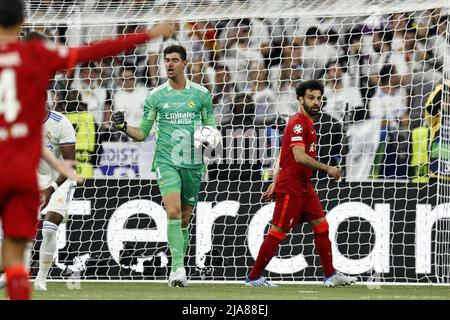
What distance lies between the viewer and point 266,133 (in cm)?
1297

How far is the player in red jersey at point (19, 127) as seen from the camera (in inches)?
226

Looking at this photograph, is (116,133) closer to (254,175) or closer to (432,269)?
(254,175)

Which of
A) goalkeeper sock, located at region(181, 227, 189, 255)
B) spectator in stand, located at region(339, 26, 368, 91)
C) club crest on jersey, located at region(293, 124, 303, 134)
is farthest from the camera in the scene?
spectator in stand, located at region(339, 26, 368, 91)

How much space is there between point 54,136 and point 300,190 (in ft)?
7.68

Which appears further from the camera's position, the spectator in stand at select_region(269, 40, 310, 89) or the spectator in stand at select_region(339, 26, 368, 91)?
the spectator in stand at select_region(269, 40, 310, 89)

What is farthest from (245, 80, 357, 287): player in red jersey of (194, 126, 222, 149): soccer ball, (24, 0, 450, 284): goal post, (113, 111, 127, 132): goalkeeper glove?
(113, 111, 127, 132): goalkeeper glove

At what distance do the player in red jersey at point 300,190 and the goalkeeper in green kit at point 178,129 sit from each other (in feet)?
2.90

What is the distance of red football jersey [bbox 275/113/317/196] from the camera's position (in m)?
10.7

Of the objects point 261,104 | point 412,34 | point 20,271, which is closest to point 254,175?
point 261,104

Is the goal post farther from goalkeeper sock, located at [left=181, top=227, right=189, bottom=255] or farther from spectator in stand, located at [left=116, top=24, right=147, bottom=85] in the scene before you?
goalkeeper sock, located at [left=181, top=227, right=189, bottom=255]

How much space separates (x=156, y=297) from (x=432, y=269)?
354 centimetres

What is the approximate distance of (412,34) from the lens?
13.4 meters

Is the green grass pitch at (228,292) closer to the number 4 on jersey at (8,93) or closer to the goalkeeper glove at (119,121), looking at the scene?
the goalkeeper glove at (119,121)

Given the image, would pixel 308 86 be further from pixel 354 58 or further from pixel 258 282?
pixel 354 58
